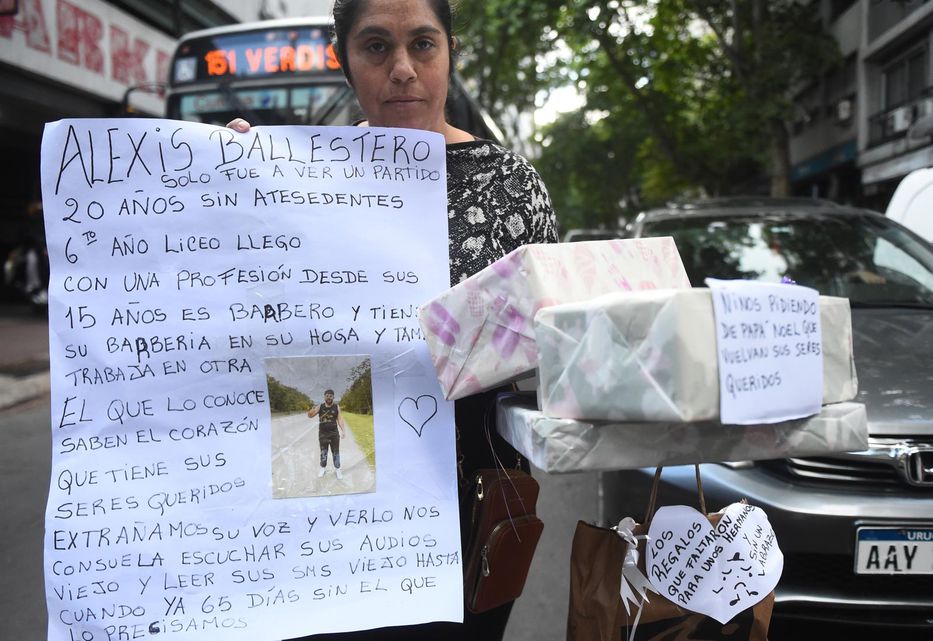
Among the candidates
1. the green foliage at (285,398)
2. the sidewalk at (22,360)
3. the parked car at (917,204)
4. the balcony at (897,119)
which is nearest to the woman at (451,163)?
the green foliage at (285,398)

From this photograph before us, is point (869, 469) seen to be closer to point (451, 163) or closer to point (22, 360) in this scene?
point (451, 163)

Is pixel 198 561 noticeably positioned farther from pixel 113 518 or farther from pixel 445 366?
pixel 445 366

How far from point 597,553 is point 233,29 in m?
6.38

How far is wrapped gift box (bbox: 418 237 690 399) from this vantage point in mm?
1164

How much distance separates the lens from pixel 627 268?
1.25 metres

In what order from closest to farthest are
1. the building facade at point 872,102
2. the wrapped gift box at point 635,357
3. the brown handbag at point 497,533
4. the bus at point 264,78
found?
the wrapped gift box at point 635,357, the brown handbag at point 497,533, the bus at point 264,78, the building facade at point 872,102

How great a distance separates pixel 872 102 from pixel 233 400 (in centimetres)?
1845

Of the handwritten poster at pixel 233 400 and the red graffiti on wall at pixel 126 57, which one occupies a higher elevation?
the red graffiti on wall at pixel 126 57

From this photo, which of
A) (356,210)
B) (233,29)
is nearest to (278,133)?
(356,210)

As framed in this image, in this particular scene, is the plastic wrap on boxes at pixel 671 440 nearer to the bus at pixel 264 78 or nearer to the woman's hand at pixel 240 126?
the woman's hand at pixel 240 126

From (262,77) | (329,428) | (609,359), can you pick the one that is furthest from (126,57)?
(609,359)

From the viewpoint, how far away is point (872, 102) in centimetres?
1672

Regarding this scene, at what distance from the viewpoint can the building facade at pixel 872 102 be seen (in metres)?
14.3

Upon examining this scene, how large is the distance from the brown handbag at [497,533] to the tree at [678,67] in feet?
28.8
